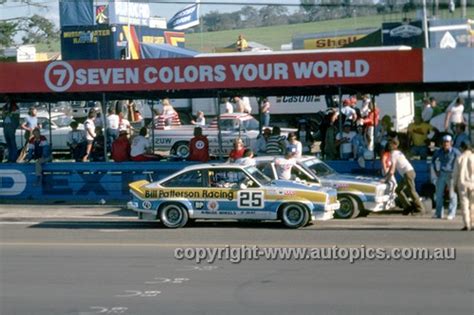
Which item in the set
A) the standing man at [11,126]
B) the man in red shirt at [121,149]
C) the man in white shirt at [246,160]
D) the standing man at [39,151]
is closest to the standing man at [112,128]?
the standing man at [11,126]

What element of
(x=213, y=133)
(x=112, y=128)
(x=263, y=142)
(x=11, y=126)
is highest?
(x=11, y=126)

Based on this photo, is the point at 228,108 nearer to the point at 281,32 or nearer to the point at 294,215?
the point at 294,215

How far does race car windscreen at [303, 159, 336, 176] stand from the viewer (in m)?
20.4

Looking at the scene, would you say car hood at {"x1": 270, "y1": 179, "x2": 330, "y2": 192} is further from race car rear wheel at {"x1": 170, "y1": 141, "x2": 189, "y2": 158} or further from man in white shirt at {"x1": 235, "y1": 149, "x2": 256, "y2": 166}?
race car rear wheel at {"x1": 170, "y1": 141, "x2": 189, "y2": 158}

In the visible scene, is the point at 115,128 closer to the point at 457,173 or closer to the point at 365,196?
the point at 365,196

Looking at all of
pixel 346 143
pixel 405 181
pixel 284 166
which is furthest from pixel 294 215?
pixel 346 143

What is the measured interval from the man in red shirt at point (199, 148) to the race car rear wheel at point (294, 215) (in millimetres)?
5165

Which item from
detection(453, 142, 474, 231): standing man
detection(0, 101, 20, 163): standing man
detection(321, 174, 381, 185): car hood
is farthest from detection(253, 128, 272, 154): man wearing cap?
detection(453, 142, 474, 231): standing man

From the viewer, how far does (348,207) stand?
19.8 meters

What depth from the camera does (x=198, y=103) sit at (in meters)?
41.8

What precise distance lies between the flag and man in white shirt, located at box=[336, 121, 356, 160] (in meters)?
47.6

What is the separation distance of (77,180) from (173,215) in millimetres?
5705
